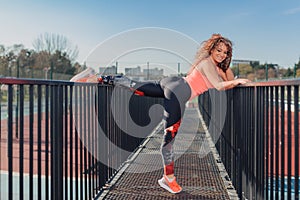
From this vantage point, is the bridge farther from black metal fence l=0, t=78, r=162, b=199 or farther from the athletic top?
the athletic top

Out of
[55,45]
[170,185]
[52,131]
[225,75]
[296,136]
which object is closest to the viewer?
[296,136]

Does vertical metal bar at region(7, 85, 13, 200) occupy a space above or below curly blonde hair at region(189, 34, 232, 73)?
below

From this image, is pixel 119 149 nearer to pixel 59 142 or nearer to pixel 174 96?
pixel 174 96

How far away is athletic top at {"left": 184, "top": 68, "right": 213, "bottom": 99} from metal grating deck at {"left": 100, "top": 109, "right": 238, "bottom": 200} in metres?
0.77

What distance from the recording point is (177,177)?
2.78 metres

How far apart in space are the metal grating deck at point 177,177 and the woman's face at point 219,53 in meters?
1.05

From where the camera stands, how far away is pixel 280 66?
57.7 feet

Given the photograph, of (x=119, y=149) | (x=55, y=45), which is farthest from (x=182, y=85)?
(x=55, y=45)

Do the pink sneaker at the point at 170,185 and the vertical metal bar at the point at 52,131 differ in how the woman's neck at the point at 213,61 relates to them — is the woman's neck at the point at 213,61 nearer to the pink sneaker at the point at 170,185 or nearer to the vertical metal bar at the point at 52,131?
the pink sneaker at the point at 170,185

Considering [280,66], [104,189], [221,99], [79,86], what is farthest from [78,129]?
[280,66]

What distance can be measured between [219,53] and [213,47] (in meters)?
0.07

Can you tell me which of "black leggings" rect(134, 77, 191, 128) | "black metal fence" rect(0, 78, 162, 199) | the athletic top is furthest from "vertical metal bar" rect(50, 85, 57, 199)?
the athletic top

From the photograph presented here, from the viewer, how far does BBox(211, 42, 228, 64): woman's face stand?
8.69ft

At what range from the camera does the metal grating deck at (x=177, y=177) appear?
235 cm
